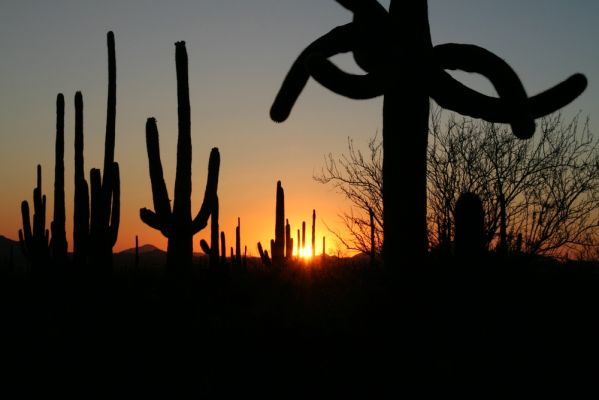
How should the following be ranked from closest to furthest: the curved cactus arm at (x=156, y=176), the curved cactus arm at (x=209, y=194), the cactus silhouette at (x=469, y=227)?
the cactus silhouette at (x=469, y=227), the curved cactus arm at (x=156, y=176), the curved cactus arm at (x=209, y=194)

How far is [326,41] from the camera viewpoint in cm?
589

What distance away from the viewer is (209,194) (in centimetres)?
848

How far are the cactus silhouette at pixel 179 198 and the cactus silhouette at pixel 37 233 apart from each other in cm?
661

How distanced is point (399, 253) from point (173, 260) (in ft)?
10.9

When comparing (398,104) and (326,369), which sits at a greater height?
(398,104)

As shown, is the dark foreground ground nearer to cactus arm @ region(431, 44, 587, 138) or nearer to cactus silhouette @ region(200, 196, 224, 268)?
cactus arm @ region(431, 44, 587, 138)

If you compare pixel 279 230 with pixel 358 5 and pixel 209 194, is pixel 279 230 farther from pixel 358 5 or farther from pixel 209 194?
pixel 358 5

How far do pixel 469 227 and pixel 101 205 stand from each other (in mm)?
6386

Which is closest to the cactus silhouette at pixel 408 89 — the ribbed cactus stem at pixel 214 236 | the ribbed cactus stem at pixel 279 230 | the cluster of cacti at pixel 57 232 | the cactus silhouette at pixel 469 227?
the cactus silhouette at pixel 469 227

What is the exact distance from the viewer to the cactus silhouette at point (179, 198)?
7.84 meters

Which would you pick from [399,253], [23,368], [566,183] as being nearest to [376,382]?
[399,253]

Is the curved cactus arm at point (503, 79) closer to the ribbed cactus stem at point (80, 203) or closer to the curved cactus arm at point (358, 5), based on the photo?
the curved cactus arm at point (358, 5)

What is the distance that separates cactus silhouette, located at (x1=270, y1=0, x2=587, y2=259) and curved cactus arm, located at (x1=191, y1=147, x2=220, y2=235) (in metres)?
2.69

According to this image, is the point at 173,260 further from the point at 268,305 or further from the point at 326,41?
the point at 326,41
